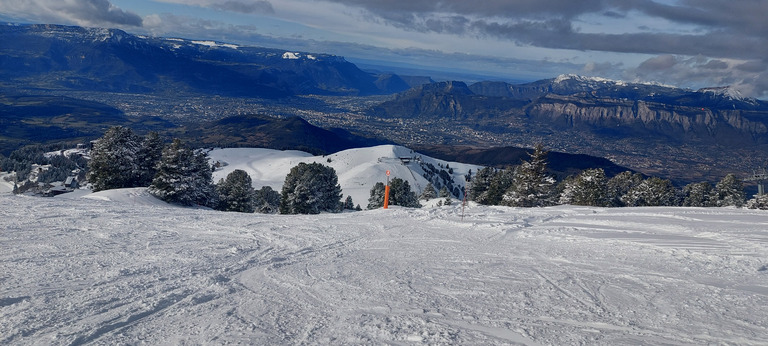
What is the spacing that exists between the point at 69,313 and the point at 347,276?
4.71 m

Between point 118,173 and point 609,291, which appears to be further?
point 118,173

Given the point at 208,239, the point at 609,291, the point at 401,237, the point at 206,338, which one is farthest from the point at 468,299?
the point at 208,239

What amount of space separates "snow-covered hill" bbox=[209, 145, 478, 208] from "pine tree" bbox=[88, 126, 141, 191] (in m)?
39.9

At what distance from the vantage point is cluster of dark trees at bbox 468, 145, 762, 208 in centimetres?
3916

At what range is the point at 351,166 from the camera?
10050cm

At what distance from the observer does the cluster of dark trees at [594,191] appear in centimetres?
3916

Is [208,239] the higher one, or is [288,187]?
[208,239]

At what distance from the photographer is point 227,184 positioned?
1630 inches

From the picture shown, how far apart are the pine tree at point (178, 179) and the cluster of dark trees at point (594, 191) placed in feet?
82.5

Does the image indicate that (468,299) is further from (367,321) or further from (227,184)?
(227,184)

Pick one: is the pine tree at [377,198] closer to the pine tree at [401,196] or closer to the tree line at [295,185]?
the tree line at [295,185]

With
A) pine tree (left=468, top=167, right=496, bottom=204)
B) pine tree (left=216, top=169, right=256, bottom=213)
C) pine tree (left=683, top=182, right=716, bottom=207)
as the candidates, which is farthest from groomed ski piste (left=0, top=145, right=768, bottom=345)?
pine tree (left=468, top=167, right=496, bottom=204)

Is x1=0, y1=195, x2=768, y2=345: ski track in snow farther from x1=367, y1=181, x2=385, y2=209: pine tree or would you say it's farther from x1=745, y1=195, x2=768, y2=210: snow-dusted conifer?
x1=367, y1=181, x2=385, y2=209: pine tree

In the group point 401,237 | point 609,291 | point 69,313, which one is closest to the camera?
point 69,313
